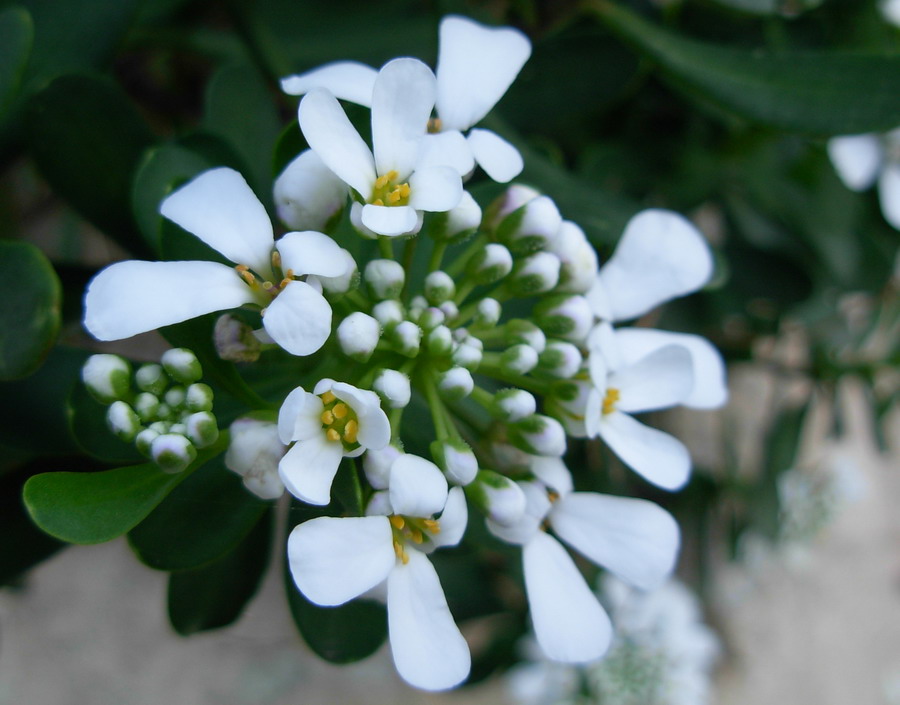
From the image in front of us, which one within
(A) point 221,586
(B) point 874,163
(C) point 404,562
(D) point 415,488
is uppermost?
(D) point 415,488

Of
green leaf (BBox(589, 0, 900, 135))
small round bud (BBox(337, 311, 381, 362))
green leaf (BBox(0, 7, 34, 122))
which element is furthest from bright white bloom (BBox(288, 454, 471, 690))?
green leaf (BBox(589, 0, 900, 135))

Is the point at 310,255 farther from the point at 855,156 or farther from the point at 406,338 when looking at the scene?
the point at 855,156

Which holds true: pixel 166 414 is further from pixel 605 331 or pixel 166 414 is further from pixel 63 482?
pixel 605 331

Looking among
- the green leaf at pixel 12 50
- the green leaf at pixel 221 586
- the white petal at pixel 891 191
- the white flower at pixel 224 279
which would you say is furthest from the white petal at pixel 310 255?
the white petal at pixel 891 191

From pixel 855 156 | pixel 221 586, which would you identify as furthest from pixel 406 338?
pixel 855 156

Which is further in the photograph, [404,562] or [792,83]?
[792,83]

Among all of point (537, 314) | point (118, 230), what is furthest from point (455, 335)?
point (118, 230)

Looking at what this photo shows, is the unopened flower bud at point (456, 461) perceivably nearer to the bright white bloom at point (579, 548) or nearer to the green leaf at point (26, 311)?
the bright white bloom at point (579, 548)
